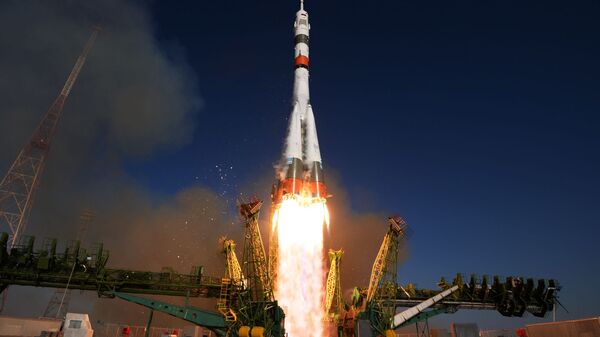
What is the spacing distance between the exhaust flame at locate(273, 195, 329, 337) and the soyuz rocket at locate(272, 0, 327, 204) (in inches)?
53.6

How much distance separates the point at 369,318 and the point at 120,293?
2918 cm

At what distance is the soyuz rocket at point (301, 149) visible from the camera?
172ft

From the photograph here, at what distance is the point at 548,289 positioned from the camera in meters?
69.8

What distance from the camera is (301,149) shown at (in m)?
55.3

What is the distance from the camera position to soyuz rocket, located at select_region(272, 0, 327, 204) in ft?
172

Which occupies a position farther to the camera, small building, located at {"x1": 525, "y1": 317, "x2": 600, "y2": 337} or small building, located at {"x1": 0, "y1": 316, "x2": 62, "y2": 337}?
small building, located at {"x1": 0, "y1": 316, "x2": 62, "y2": 337}

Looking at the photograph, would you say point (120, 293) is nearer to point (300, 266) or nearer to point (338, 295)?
point (300, 266)

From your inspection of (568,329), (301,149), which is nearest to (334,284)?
(301,149)

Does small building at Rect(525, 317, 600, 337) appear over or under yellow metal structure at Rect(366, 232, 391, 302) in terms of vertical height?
under

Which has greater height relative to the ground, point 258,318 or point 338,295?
point 338,295

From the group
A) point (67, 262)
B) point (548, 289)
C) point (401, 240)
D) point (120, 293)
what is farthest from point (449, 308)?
point (67, 262)

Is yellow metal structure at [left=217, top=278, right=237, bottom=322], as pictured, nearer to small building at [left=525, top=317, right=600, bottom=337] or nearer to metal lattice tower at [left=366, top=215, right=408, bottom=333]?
metal lattice tower at [left=366, top=215, right=408, bottom=333]

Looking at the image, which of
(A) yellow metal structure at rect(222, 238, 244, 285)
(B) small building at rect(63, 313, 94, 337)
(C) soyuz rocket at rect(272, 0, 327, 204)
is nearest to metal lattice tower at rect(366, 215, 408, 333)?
(C) soyuz rocket at rect(272, 0, 327, 204)

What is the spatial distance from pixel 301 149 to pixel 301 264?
1493cm
